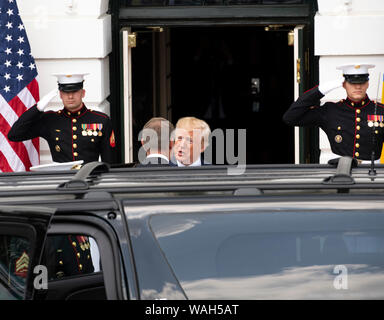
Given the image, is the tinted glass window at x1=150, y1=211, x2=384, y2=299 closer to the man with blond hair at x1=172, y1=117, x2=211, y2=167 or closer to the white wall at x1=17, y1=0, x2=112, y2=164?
the man with blond hair at x1=172, y1=117, x2=211, y2=167

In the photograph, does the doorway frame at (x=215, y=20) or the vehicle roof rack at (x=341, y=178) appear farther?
the doorway frame at (x=215, y=20)

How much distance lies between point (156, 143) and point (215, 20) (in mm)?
2493

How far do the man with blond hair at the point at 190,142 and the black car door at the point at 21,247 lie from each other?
2.76 meters

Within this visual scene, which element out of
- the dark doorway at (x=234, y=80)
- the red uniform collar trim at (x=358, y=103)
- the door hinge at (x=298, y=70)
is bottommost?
the dark doorway at (x=234, y=80)

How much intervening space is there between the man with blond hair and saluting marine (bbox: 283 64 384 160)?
1279mm

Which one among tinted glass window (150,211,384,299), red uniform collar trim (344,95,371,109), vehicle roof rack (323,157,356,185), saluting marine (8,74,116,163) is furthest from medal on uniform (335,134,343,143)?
tinted glass window (150,211,384,299)

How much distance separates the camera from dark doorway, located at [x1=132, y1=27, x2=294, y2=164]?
13.6 meters

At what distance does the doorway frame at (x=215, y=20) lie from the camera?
325 inches

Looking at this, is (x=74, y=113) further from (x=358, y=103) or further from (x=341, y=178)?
(x=341, y=178)

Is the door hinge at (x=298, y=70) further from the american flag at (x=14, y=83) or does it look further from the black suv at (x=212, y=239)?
the black suv at (x=212, y=239)

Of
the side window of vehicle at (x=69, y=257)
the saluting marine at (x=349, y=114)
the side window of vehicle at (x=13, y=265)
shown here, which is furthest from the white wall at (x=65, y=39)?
the side window of vehicle at (x=13, y=265)

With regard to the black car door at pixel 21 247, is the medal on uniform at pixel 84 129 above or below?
below

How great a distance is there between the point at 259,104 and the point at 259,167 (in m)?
10.8

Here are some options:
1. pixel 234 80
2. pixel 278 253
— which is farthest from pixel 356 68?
pixel 234 80
